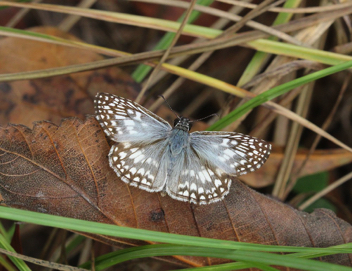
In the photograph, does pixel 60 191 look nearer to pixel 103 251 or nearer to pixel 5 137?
pixel 5 137

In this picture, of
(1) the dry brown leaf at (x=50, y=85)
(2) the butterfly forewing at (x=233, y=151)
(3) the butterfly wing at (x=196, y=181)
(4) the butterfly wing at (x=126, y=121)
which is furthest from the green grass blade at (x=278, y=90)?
(1) the dry brown leaf at (x=50, y=85)

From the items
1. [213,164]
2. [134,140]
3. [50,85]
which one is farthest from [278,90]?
[50,85]

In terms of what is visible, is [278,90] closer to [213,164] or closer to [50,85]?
[213,164]

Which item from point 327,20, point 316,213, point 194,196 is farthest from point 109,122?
point 327,20

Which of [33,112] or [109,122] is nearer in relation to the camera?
[109,122]

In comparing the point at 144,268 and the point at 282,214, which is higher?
the point at 282,214

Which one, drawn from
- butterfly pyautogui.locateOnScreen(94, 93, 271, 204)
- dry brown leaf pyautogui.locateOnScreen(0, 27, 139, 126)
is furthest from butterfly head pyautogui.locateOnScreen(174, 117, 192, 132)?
dry brown leaf pyautogui.locateOnScreen(0, 27, 139, 126)

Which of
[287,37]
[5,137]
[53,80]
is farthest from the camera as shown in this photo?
[53,80]

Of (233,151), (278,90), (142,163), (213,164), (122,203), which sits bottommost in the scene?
(122,203)
